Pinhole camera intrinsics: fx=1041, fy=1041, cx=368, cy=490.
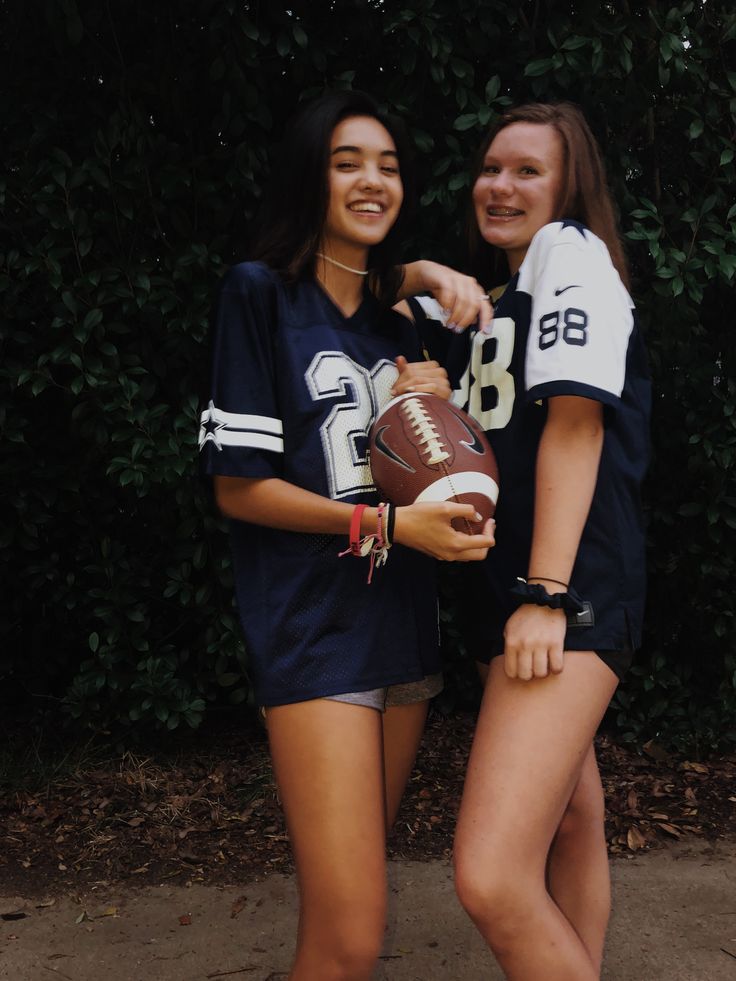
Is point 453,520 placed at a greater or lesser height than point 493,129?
lesser

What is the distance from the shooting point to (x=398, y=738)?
7.82ft

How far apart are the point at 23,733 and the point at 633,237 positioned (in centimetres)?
346

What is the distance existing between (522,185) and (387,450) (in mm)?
708

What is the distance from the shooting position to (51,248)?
12.8 feet

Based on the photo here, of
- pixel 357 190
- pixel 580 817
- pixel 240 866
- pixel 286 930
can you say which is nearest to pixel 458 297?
pixel 357 190

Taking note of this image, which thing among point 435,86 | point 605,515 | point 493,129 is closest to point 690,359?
point 435,86

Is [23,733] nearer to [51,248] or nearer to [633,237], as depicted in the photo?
[51,248]

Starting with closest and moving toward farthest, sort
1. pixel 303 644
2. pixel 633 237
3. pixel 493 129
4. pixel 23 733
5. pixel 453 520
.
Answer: pixel 453 520, pixel 303 644, pixel 493 129, pixel 633 237, pixel 23 733

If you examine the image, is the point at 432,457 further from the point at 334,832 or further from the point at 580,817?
the point at 580,817

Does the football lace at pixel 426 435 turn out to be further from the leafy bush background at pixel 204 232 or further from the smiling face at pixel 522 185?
the leafy bush background at pixel 204 232

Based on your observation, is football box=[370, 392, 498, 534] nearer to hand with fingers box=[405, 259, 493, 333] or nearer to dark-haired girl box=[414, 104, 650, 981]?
dark-haired girl box=[414, 104, 650, 981]

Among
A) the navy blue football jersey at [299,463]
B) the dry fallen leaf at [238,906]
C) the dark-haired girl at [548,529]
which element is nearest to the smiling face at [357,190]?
the navy blue football jersey at [299,463]

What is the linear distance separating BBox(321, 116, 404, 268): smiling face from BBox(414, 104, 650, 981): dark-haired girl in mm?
267

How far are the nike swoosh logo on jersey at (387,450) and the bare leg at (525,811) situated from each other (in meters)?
0.47
